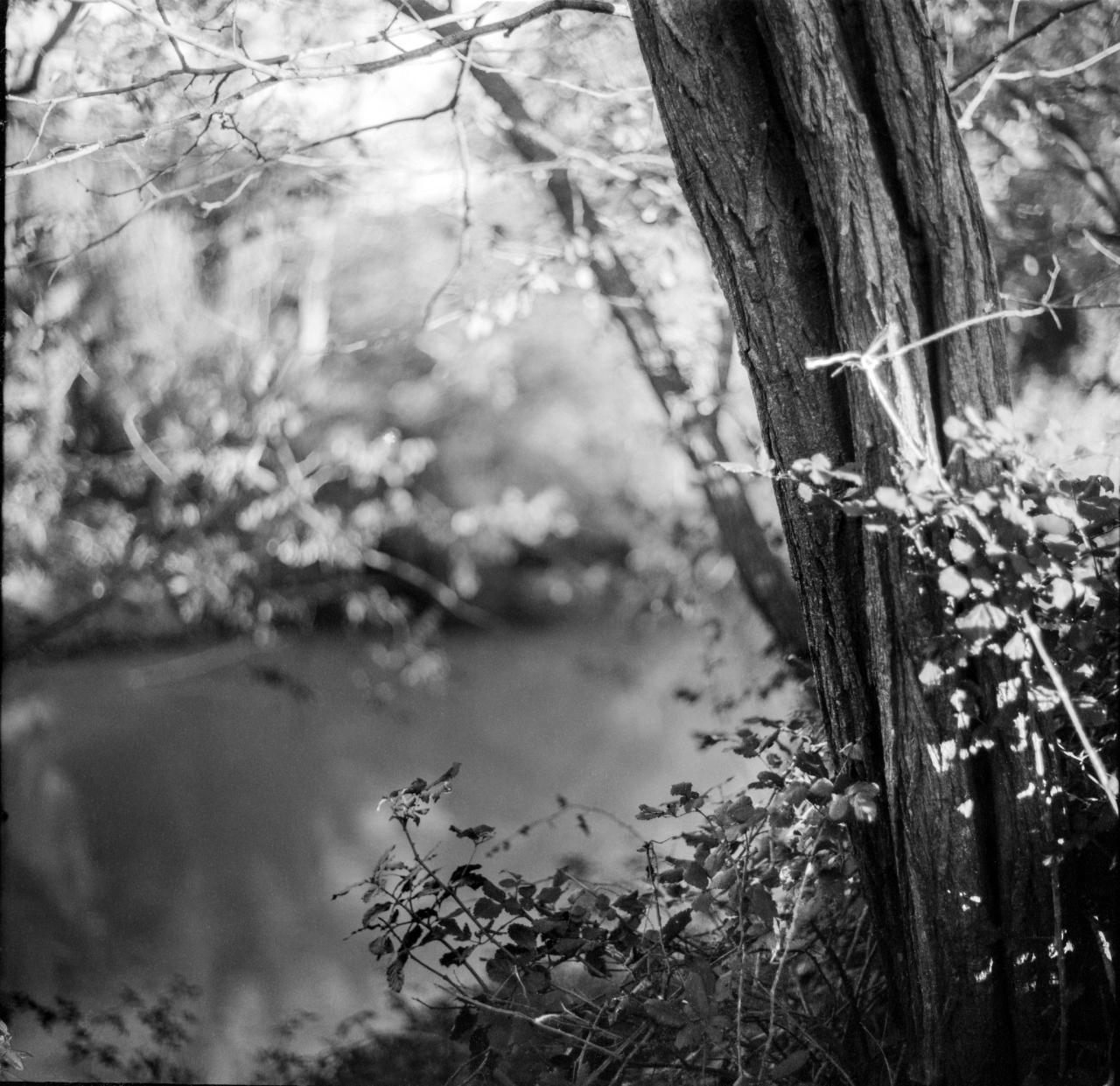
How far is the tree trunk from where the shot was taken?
185 centimetres

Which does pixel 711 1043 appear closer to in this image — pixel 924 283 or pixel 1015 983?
pixel 1015 983

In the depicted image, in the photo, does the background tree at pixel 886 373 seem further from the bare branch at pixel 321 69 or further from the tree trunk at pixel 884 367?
the bare branch at pixel 321 69

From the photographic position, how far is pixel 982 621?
167 cm

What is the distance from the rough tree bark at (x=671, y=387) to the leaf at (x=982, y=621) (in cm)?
163

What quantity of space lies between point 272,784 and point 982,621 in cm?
880

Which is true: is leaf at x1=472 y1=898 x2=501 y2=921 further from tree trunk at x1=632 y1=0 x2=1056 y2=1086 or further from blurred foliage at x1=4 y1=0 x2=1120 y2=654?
blurred foliage at x1=4 y1=0 x2=1120 y2=654

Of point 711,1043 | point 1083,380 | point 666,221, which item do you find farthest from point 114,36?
point 1083,380

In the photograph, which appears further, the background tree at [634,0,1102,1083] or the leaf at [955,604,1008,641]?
the background tree at [634,0,1102,1083]

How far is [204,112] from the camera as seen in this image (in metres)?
2.25

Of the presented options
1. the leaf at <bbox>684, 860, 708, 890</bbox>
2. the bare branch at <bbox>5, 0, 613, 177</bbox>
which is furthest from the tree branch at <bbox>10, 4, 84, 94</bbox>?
the leaf at <bbox>684, 860, 708, 890</bbox>

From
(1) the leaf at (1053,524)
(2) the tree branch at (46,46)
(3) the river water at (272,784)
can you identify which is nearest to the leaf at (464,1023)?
(3) the river water at (272,784)

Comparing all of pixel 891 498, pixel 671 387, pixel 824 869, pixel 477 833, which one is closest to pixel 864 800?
pixel 824 869

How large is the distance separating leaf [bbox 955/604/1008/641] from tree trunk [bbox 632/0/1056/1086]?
150 mm

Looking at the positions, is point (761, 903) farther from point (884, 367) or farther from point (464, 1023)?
point (884, 367)
